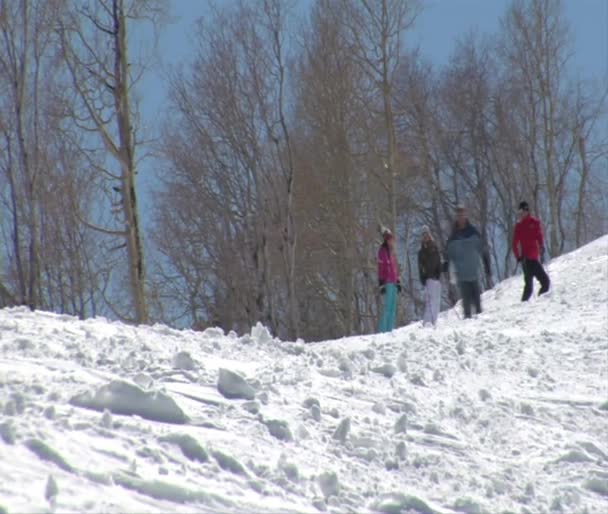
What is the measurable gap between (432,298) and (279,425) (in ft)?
29.5

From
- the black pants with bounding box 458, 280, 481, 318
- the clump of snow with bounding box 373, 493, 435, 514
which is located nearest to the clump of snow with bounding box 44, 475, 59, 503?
the clump of snow with bounding box 373, 493, 435, 514

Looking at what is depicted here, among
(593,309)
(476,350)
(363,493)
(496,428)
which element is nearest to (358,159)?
(593,309)

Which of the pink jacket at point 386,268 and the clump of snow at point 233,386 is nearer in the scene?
the clump of snow at point 233,386

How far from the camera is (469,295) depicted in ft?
49.1

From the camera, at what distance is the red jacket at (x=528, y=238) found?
15859mm

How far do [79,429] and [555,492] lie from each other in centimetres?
270

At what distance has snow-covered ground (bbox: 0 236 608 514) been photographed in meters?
4.72

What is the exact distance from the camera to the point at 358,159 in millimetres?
27438

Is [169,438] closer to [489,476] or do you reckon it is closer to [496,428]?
[489,476]

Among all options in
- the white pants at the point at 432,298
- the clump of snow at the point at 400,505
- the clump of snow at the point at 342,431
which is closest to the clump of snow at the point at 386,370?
the clump of snow at the point at 342,431

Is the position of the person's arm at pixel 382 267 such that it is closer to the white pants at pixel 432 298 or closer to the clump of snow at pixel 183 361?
the white pants at pixel 432 298

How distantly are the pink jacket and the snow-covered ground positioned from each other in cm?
449

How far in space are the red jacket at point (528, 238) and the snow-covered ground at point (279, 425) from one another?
5.94 meters

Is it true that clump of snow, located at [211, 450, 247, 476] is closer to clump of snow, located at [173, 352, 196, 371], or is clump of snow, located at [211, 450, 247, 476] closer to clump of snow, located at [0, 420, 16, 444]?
clump of snow, located at [0, 420, 16, 444]
